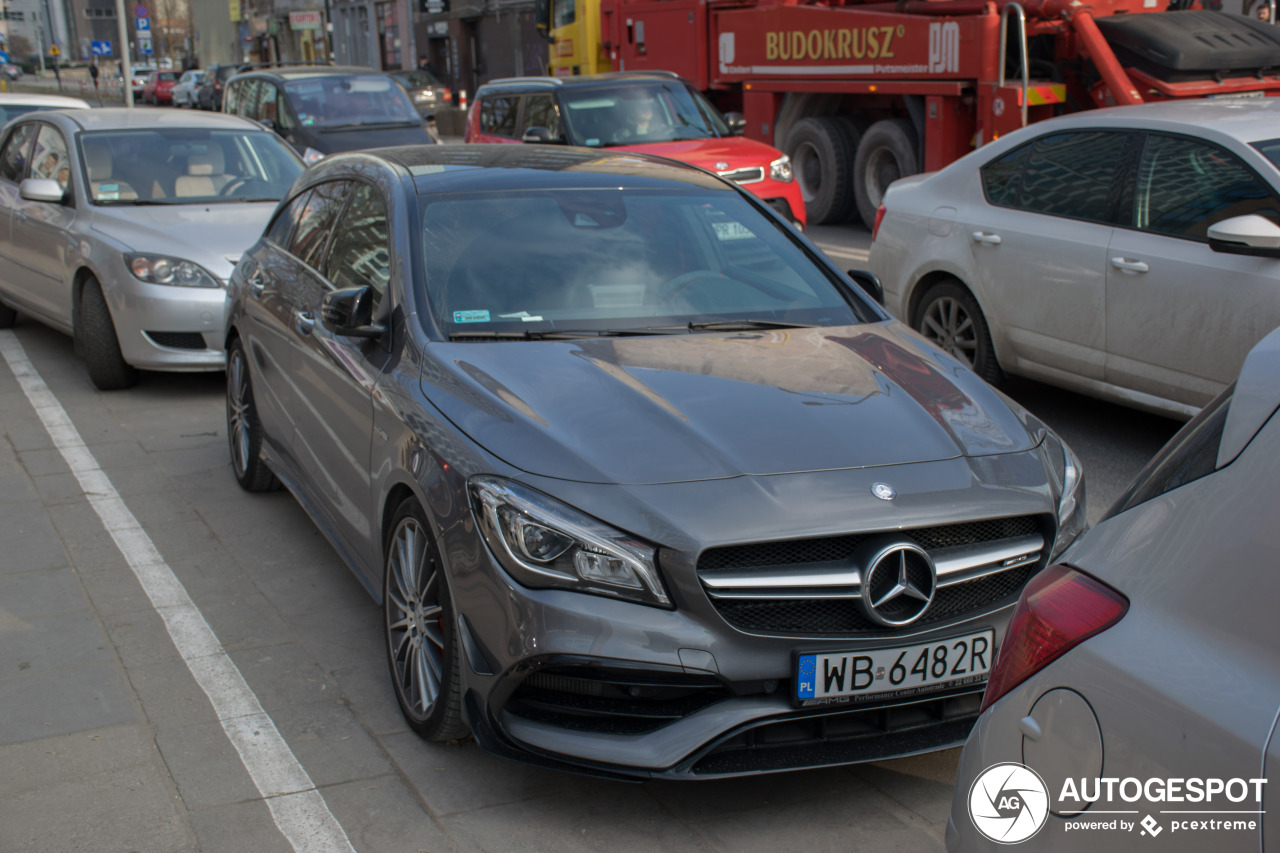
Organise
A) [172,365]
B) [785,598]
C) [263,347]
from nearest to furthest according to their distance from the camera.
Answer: [785,598] < [263,347] < [172,365]

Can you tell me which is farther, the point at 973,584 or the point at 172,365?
the point at 172,365

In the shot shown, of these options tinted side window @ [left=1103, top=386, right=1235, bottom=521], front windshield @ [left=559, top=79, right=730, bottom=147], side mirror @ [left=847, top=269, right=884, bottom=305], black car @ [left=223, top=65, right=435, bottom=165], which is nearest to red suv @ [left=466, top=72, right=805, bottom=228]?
front windshield @ [left=559, top=79, right=730, bottom=147]

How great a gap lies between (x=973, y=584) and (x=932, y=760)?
625mm

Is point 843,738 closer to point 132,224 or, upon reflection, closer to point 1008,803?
point 1008,803

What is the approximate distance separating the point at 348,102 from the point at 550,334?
41.2 ft

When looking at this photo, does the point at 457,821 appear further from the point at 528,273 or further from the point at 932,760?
the point at 528,273

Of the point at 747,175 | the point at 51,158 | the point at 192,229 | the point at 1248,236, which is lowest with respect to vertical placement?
the point at 747,175

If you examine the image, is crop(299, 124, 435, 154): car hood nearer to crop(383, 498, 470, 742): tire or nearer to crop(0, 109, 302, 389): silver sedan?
crop(0, 109, 302, 389): silver sedan

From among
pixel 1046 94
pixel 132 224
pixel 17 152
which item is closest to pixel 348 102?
pixel 17 152

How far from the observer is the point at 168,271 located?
7.55m

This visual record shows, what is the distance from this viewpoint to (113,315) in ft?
25.0

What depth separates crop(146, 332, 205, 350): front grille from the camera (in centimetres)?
754

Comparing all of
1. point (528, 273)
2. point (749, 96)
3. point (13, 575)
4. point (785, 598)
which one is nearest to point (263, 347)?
point (13, 575)

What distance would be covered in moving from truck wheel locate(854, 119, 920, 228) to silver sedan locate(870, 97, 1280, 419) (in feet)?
20.9
